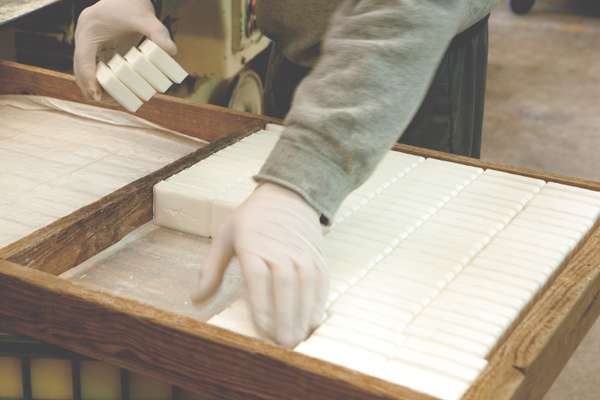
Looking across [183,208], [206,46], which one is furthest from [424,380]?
[206,46]

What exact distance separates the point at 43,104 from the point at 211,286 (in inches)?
43.4

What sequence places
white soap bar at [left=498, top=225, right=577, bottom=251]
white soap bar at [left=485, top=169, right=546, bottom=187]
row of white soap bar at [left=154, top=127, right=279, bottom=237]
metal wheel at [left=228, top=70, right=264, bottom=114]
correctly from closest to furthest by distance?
white soap bar at [left=498, top=225, right=577, bottom=251], row of white soap bar at [left=154, top=127, right=279, bottom=237], white soap bar at [left=485, top=169, right=546, bottom=187], metal wheel at [left=228, top=70, right=264, bottom=114]

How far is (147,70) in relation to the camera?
5.29 ft

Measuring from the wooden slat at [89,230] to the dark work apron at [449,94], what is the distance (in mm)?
382

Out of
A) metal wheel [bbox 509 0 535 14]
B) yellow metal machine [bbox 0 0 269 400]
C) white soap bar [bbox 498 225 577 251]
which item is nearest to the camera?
yellow metal machine [bbox 0 0 269 400]

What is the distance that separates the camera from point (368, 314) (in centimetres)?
115

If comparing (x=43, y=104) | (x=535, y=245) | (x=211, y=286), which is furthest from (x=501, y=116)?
(x=211, y=286)

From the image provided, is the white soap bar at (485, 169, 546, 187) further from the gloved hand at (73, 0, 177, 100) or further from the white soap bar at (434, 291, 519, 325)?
the gloved hand at (73, 0, 177, 100)

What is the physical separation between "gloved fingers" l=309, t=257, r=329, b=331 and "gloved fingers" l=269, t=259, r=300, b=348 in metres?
0.03

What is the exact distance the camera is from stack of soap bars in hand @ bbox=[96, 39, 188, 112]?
162cm

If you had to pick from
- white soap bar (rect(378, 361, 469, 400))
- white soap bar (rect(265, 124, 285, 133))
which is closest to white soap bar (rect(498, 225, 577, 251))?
white soap bar (rect(378, 361, 469, 400))

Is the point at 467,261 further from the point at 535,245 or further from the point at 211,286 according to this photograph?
the point at 211,286

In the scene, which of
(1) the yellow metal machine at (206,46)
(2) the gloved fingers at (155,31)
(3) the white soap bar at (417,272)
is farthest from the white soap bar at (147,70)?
(1) the yellow metal machine at (206,46)

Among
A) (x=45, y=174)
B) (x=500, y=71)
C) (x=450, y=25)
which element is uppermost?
(x=450, y=25)
